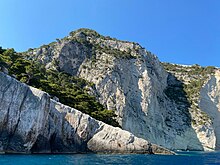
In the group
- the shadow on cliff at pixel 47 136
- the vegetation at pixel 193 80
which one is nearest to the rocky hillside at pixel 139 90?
the vegetation at pixel 193 80

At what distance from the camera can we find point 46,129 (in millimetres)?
42688

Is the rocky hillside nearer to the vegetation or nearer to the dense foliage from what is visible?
the vegetation

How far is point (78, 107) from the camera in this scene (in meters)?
58.9

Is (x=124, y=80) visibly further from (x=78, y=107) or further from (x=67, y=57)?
(x=78, y=107)

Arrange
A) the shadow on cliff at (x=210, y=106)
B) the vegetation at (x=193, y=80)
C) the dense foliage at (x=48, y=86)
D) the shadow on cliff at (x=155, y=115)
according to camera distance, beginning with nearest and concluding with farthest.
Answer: the dense foliage at (x=48, y=86) → the shadow on cliff at (x=155, y=115) → the vegetation at (x=193, y=80) → the shadow on cliff at (x=210, y=106)

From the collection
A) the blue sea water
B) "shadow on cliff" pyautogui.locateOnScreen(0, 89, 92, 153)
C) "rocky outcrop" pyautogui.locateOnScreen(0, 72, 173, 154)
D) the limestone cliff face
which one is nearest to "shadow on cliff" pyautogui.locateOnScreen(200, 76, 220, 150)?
the limestone cliff face

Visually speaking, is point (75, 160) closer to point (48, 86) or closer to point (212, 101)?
point (48, 86)

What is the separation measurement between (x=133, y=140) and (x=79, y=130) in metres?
10.1

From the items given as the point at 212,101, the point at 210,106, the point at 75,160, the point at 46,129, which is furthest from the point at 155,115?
the point at 75,160

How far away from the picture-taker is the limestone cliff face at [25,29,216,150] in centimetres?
9368

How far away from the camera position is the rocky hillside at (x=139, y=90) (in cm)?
9394

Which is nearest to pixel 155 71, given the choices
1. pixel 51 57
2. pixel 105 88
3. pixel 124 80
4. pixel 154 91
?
pixel 154 91

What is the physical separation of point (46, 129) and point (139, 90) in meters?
61.8

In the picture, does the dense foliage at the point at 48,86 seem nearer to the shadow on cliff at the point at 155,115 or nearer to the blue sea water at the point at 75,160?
the blue sea water at the point at 75,160
